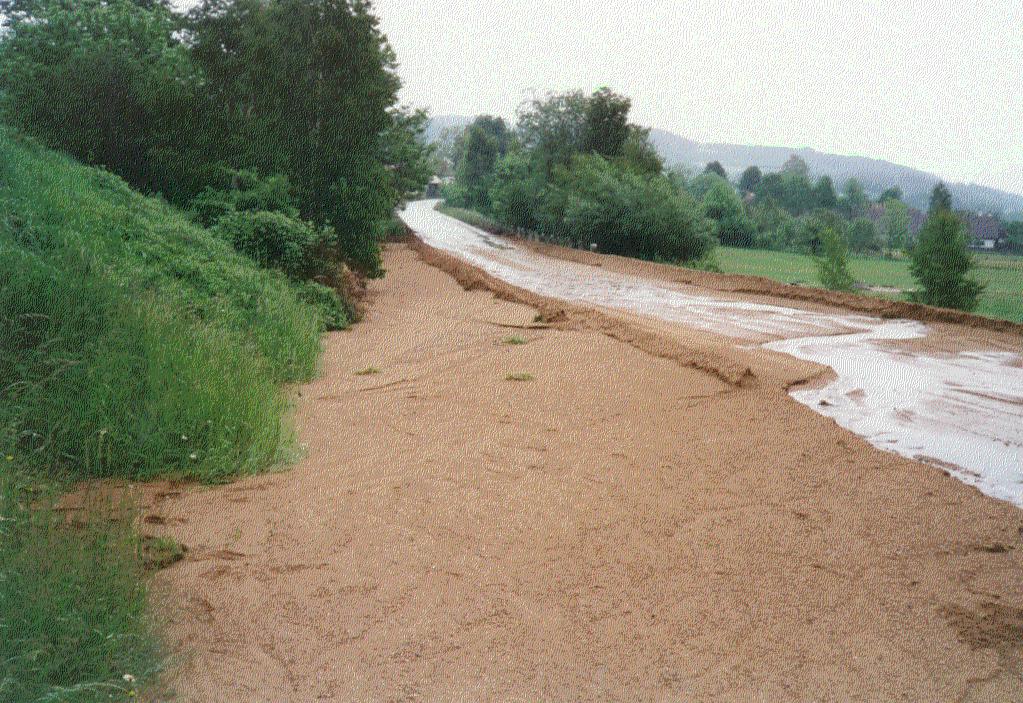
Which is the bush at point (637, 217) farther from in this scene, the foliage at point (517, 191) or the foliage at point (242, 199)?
the foliage at point (242, 199)

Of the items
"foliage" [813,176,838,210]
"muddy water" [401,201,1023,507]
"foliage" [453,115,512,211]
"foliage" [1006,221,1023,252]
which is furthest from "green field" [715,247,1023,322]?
"foliage" [813,176,838,210]

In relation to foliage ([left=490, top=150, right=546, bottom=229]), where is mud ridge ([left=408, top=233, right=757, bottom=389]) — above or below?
below

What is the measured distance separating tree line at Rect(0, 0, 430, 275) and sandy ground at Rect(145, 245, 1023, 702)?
885cm

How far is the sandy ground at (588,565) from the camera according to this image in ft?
12.6

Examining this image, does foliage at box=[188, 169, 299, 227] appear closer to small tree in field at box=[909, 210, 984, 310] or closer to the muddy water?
the muddy water

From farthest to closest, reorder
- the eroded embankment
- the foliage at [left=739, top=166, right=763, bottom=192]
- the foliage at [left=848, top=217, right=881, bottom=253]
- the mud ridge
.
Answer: the foliage at [left=739, top=166, right=763, bottom=192], the foliage at [left=848, top=217, right=881, bottom=253], the eroded embankment, the mud ridge

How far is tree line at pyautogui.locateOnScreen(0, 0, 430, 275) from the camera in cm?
1493

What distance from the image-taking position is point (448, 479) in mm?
6219

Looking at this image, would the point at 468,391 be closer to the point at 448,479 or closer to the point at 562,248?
the point at 448,479

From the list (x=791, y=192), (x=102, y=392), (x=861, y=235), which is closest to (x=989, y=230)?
(x=861, y=235)

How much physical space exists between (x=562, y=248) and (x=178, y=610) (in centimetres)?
3497

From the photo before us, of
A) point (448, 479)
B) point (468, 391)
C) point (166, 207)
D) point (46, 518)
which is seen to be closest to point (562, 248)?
point (166, 207)

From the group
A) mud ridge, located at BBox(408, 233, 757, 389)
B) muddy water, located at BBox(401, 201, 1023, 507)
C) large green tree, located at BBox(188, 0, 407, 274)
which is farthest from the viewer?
large green tree, located at BBox(188, 0, 407, 274)

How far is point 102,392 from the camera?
5.94 meters
